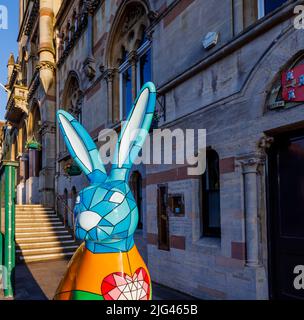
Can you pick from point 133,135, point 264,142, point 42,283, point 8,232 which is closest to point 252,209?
point 264,142

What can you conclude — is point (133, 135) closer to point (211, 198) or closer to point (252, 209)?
point (252, 209)

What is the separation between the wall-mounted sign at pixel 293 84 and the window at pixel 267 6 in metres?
1.36

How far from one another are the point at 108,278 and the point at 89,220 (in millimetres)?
588

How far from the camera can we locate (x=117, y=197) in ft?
9.37

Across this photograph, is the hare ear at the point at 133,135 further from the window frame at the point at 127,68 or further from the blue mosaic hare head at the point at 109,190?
the window frame at the point at 127,68

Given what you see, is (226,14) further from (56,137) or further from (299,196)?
(56,137)

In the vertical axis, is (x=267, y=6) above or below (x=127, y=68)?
below

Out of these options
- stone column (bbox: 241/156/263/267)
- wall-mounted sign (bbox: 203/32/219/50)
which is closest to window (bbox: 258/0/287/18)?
wall-mounted sign (bbox: 203/32/219/50)

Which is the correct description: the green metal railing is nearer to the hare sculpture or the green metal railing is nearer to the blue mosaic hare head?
the hare sculpture

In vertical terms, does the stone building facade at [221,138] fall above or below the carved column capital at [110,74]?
below

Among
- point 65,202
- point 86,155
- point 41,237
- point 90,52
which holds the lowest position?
point 41,237

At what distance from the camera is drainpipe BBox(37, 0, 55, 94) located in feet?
53.3

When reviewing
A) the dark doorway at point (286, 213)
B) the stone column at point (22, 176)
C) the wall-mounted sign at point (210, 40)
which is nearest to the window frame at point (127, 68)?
the wall-mounted sign at point (210, 40)

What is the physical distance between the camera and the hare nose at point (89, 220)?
276cm
